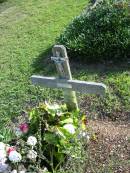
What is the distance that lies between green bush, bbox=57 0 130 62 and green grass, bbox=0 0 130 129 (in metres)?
0.22

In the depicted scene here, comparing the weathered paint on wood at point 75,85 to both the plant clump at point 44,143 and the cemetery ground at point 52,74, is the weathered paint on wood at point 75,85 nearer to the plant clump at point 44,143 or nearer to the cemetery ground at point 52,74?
the plant clump at point 44,143

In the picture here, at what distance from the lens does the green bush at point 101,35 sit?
277 inches

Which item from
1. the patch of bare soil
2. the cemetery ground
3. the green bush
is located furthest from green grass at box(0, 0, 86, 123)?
the patch of bare soil

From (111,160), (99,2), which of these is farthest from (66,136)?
(99,2)

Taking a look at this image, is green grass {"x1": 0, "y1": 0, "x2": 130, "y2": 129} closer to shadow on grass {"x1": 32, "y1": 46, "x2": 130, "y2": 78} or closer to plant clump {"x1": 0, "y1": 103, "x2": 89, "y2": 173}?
shadow on grass {"x1": 32, "y1": 46, "x2": 130, "y2": 78}

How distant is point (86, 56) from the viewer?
725 cm

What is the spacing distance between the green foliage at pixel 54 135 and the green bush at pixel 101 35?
2.36 metres

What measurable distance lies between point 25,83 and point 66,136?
2.52 meters

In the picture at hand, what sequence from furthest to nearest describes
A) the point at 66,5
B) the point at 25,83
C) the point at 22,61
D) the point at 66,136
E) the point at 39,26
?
the point at 66,5 < the point at 39,26 < the point at 22,61 < the point at 25,83 < the point at 66,136

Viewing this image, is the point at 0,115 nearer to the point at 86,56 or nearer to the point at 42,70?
the point at 42,70

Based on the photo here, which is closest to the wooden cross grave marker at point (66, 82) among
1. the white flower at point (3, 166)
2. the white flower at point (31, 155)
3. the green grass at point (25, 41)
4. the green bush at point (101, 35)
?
the white flower at point (31, 155)

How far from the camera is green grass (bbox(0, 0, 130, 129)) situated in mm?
6215

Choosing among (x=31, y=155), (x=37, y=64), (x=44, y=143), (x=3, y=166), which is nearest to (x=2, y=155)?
Result: (x=3, y=166)

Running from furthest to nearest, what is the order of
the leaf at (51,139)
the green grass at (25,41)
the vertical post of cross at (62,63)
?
the green grass at (25,41), the vertical post of cross at (62,63), the leaf at (51,139)
